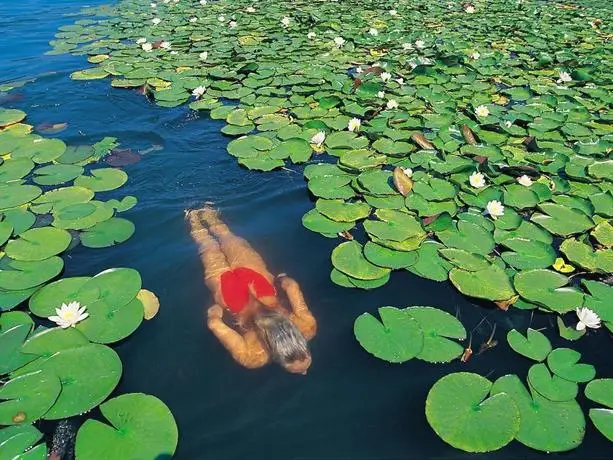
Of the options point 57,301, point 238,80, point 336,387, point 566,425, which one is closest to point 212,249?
point 57,301

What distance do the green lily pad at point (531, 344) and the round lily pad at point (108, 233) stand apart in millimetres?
2522

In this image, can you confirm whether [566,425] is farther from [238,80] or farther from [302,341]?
[238,80]

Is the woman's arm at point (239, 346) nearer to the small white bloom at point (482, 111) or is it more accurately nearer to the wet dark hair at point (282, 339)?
the wet dark hair at point (282, 339)

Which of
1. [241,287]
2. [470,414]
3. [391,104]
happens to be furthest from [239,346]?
[391,104]

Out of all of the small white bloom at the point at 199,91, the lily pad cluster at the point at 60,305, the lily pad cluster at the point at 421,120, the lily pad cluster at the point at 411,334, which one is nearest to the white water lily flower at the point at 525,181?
the lily pad cluster at the point at 421,120

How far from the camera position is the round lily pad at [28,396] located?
1881 mm

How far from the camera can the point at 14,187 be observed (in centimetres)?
341

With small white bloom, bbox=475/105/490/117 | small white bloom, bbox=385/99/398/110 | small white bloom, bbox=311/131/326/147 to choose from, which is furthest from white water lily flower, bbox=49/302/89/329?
small white bloom, bbox=475/105/490/117

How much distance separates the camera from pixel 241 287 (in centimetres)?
261

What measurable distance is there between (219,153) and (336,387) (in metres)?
2.69

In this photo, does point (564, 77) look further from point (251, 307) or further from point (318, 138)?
point (251, 307)

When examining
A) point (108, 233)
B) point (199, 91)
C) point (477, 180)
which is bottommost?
point (108, 233)

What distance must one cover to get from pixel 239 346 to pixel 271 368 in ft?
0.69

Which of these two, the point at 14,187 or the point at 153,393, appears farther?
the point at 14,187
